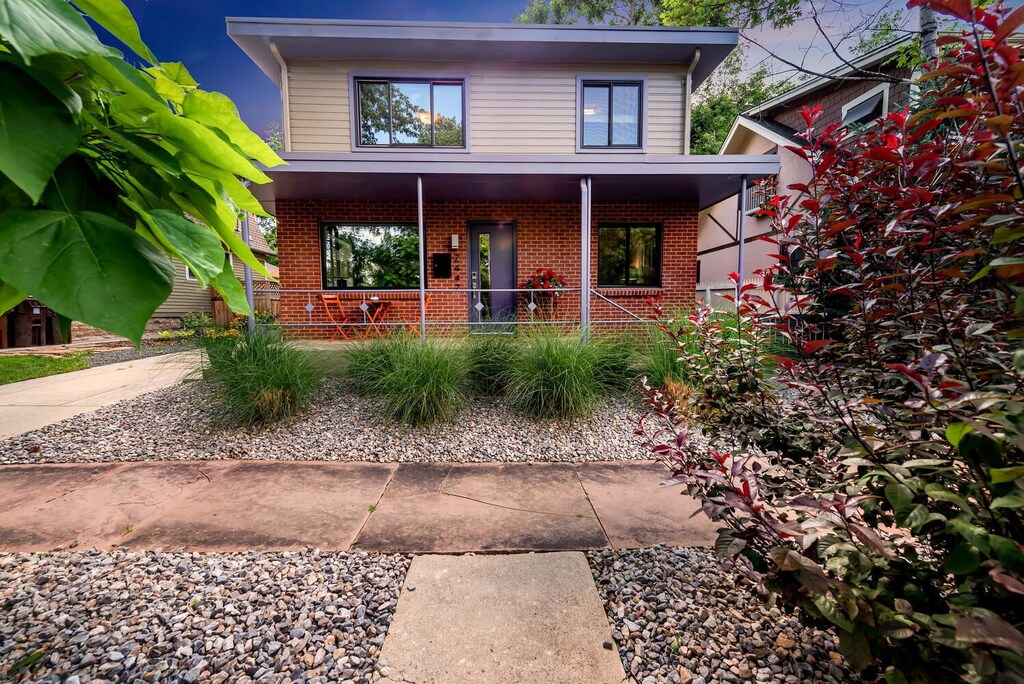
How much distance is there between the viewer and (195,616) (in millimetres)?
1583

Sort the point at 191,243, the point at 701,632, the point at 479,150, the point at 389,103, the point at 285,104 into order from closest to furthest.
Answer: the point at 191,243, the point at 701,632, the point at 285,104, the point at 389,103, the point at 479,150

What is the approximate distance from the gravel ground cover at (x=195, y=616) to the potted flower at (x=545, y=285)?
669 centimetres

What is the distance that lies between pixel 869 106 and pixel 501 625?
41.9 ft

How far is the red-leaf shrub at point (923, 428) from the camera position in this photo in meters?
0.79

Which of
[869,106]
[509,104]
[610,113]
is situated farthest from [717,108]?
[509,104]

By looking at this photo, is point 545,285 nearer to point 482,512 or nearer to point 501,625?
point 482,512

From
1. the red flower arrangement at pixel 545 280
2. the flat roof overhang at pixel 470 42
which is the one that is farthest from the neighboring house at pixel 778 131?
the red flower arrangement at pixel 545 280

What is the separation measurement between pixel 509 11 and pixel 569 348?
21.7 metres

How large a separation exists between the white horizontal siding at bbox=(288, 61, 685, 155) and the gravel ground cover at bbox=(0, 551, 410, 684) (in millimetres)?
7532

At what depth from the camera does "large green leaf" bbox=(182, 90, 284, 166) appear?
635 millimetres

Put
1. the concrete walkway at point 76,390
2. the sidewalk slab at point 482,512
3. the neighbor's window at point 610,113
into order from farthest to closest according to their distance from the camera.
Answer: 1. the neighbor's window at point 610,113
2. the concrete walkway at point 76,390
3. the sidewalk slab at point 482,512

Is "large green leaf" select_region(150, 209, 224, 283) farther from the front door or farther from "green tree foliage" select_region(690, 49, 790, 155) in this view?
"green tree foliage" select_region(690, 49, 790, 155)

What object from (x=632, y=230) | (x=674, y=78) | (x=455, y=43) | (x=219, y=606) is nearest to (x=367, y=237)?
(x=455, y=43)

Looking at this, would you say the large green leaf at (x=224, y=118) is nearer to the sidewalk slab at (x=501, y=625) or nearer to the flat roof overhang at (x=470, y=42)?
the sidewalk slab at (x=501, y=625)
